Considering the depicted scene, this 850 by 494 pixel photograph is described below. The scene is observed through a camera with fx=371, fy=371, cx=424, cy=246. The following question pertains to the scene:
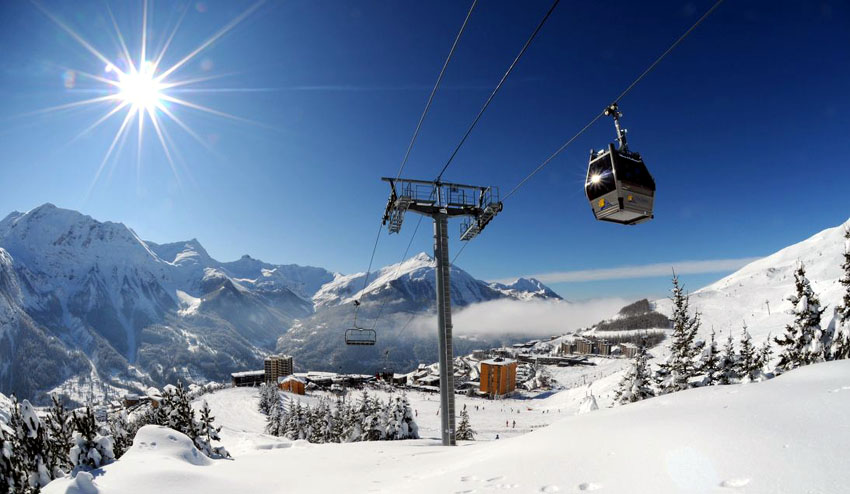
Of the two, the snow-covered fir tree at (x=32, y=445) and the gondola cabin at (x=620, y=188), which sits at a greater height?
the gondola cabin at (x=620, y=188)

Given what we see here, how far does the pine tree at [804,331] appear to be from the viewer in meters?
19.4

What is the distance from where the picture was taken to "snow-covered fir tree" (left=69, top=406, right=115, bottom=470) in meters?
11.9

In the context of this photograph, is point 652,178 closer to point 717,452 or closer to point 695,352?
point 717,452

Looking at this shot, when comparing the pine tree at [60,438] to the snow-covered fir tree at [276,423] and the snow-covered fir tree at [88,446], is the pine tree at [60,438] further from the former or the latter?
the snow-covered fir tree at [276,423]

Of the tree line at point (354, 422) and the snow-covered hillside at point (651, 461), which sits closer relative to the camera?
the snow-covered hillside at point (651, 461)

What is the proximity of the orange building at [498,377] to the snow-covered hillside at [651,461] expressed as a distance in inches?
4637

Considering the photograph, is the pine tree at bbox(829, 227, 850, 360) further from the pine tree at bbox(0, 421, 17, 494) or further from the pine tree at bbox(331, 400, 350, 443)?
the pine tree at bbox(331, 400, 350, 443)

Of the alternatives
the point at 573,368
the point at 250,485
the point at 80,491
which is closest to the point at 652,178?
the point at 250,485

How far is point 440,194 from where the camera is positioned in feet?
53.3

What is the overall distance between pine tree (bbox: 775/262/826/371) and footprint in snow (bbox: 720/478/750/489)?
21931 mm

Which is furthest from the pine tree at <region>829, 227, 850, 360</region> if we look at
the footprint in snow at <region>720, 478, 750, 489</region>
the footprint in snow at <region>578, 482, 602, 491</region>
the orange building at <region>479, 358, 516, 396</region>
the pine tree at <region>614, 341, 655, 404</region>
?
the orange building at <region>479, 358, 516, 396</region>

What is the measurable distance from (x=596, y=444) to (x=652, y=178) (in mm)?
7895

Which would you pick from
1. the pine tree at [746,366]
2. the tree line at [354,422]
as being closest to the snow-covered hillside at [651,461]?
the pine tree at [746,366]

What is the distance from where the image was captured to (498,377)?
12069 cm
